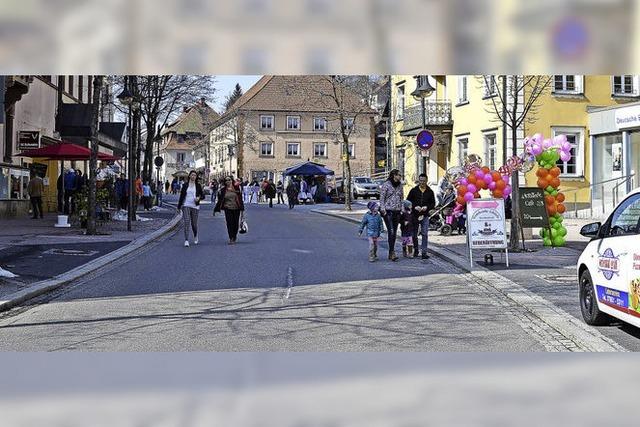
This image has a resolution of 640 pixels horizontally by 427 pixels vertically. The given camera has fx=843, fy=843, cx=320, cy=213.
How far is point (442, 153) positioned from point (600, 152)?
993 centimetres

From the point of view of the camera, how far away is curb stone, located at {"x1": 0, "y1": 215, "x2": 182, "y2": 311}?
11.6m

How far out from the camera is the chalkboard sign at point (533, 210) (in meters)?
19.2

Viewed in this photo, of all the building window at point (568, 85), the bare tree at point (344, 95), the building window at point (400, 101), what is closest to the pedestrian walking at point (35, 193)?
the bare tree at point (344, 95)

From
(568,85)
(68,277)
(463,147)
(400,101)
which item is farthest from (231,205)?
(400,101)

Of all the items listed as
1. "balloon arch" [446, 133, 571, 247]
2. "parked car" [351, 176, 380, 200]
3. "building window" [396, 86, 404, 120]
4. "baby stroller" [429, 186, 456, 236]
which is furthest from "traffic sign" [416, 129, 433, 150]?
"parked car" [351, 176, 380, 200]

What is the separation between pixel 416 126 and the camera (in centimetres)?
4081

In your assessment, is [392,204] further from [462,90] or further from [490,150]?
[462,90]

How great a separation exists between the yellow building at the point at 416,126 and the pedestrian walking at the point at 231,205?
1485 cm

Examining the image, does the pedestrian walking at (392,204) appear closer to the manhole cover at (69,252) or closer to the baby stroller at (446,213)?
the baby stroller at (446,213)

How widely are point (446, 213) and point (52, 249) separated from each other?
1122 cm

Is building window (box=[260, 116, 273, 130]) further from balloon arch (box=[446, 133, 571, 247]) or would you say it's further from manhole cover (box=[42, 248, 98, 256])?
manhole cover (box=[42, 248, 98, 256])
